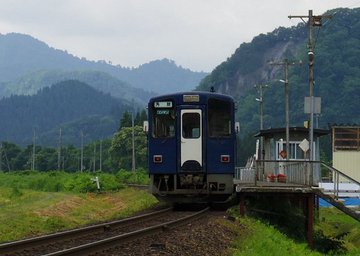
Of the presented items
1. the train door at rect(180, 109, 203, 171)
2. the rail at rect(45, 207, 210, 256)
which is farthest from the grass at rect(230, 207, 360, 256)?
the train door at rect(180, 109, 203, 171)

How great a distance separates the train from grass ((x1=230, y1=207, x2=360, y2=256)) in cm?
129

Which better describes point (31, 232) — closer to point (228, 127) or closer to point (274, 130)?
point (228, 127)

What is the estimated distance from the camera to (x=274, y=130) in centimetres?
3788

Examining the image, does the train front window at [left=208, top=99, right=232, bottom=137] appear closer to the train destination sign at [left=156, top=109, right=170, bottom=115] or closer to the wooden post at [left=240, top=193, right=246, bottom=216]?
the train destination sign at [left=156, top=109, right=170, bottom=115]

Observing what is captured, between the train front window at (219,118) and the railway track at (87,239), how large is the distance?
3.41 m

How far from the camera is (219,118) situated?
19.8 m

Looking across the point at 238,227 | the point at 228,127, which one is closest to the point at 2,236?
the point at 238,227

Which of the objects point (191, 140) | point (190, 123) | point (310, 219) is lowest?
point (310, 219)

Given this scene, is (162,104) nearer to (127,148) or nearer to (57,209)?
(57,209)

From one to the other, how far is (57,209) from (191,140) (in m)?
6.35

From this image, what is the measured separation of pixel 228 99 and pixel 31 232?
7054 millimetres

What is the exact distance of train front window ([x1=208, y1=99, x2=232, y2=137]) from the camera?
19641mm

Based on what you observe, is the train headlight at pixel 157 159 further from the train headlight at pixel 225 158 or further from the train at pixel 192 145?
the train headlight at pixel 225 158

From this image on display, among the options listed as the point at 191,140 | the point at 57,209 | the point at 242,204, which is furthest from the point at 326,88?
the point at 242,204
